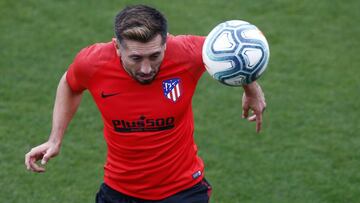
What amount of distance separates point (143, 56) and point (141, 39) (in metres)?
0.11

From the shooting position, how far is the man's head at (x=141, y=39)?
495 cm

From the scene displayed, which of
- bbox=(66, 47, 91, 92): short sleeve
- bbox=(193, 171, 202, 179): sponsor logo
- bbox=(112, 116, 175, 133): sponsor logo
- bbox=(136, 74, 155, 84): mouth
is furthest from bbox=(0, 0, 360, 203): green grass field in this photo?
bbox=(136, 74, 155, 84): mouth

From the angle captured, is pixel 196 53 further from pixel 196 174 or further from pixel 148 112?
pixel 196 174

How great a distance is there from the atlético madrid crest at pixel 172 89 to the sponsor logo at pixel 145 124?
14 centimetres

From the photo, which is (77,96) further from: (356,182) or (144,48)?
(356,182)

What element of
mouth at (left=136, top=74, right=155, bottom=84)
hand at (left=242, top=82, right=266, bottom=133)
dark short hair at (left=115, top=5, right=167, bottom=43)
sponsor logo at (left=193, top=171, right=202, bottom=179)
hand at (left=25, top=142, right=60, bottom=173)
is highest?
dark short hair at (left=115, top=5, right=167, bottom=43)

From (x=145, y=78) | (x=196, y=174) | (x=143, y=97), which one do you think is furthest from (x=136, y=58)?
(x=196, y=174)

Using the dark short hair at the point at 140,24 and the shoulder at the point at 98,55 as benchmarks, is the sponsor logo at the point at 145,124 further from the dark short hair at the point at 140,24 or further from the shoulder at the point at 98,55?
the dark short hair at the point at 140,24

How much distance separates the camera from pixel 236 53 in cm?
493

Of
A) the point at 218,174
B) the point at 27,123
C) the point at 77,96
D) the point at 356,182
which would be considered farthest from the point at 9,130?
the point at 356,182

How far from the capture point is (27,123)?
8516mm

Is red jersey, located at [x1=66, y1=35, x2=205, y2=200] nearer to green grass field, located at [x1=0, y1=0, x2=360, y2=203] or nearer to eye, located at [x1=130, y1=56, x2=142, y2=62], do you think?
eye, located at [x1=130, y1=56, x2=142, y2=62]

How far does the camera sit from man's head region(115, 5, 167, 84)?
495cm

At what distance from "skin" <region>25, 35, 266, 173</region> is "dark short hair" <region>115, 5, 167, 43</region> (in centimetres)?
4
